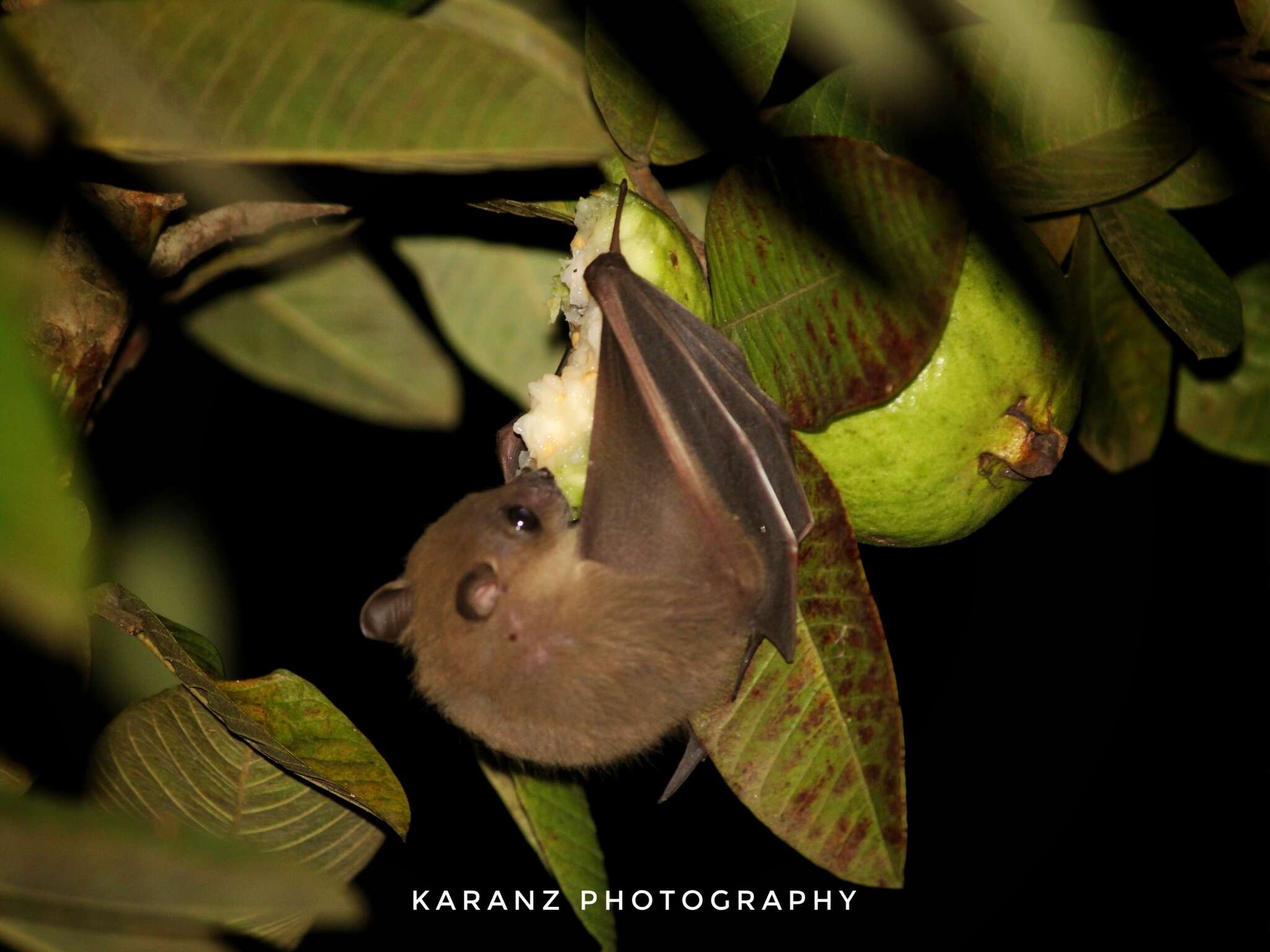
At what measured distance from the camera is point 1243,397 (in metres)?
2.37

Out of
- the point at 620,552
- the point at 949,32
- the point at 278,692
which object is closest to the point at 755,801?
the point at 620,552

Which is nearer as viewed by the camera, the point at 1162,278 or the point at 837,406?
the point at 837,406

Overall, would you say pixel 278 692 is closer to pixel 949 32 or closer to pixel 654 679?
pixel 654 679

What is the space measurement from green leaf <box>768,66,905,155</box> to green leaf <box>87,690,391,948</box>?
117 cm

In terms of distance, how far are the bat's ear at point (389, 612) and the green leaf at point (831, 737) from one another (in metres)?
0.78

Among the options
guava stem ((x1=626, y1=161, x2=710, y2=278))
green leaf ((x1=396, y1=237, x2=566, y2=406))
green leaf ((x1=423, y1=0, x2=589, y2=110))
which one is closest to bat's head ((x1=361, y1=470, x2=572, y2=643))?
green leaf ((x1=396, y1=237, x2=566, y2=406))

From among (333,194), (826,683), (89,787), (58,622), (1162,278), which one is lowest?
(826,683)

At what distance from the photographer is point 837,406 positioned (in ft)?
4.87

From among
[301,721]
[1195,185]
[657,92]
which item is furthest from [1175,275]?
[301,721]

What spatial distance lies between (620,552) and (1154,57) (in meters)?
1.20

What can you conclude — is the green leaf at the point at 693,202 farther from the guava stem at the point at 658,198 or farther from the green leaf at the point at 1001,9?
the green leaf at the point at 1001,9

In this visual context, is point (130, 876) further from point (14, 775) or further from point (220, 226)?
point (220, 226)

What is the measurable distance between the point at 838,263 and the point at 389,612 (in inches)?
47.6

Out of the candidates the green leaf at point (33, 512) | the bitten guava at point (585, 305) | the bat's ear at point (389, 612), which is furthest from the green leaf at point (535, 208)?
the green leaf at point (33, 512)
